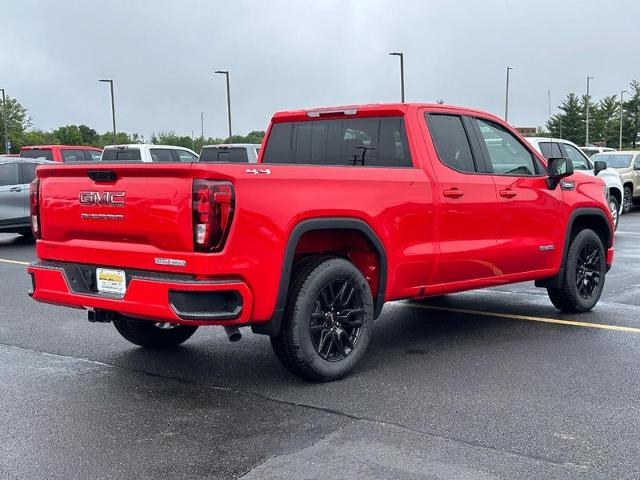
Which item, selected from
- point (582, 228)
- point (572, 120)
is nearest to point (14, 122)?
point (572, 120)

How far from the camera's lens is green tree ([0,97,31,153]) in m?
70.6

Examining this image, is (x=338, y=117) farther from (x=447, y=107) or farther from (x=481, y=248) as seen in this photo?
(x=481, y=248)

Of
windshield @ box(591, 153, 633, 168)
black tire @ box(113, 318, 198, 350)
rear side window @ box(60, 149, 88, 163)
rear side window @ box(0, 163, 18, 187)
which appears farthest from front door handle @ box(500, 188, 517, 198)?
rear side window @ box(60, 149, 88, 163)

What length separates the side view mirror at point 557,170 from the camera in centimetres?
719

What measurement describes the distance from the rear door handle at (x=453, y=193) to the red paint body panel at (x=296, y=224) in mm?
50

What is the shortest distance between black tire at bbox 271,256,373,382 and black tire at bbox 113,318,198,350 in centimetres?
139

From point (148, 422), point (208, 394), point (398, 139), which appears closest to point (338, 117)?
point (398, 139)

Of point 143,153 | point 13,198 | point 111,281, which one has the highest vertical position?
point 143,153

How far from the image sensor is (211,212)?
4.75 m

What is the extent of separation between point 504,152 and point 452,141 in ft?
2.36

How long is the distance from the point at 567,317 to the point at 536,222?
3.70 feet

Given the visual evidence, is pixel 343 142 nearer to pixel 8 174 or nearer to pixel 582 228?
pixel 582 228

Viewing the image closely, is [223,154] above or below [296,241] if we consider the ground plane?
above

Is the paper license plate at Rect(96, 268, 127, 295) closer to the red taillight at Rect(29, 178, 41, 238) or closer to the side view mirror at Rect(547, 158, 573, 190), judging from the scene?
the red taillight at Rect(29, 178, 41, 238)
